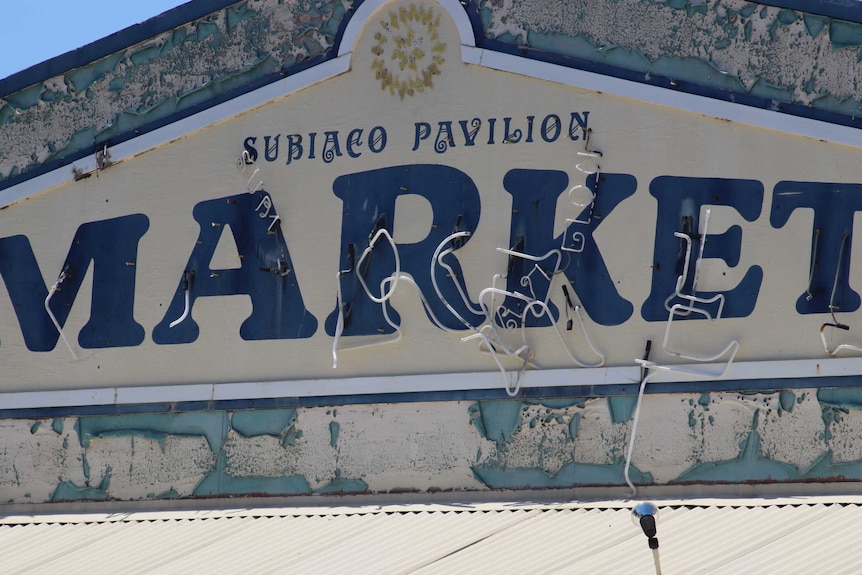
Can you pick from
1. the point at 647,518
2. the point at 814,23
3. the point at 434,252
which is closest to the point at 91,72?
the point at 434,252

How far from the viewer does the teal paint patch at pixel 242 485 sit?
28.9ft

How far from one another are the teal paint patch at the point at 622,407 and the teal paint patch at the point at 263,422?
6.83ft

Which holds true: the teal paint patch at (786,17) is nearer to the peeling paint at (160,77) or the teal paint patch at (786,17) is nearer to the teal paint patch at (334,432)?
the peeling paint at (160,77)

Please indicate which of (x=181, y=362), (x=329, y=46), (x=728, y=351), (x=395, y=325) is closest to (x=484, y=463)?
(x=395, y=325)

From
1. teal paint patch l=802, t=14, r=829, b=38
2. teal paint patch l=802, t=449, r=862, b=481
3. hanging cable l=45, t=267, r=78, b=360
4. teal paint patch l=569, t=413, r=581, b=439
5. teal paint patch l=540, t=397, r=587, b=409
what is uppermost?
teal paint patch l=802, t=14, r=829, b=38

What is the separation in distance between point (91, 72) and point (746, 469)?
535 cm

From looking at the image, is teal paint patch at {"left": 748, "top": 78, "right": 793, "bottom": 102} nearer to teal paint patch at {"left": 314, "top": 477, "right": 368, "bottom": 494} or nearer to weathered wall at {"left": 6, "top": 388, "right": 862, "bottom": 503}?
weathered wall at {"left": 6, "top": 388, "right": 862, "bottom": 503}

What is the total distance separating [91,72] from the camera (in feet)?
32.8

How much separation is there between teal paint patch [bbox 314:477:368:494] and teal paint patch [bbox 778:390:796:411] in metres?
2.55

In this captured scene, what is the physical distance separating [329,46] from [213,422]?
2550 millimetres

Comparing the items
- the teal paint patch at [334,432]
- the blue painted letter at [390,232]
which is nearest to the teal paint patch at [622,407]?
the blue painted letter at [390,232]

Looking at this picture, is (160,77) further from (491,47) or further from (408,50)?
(491,47)

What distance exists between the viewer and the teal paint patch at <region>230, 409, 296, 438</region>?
8914 millimetres

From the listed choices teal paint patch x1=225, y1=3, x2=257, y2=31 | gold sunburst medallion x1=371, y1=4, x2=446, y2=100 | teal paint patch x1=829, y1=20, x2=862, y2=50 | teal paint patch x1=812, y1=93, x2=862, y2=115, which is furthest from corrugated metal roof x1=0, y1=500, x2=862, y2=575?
teal paint patch x1=225, y1=3, x2=257, y2=31
